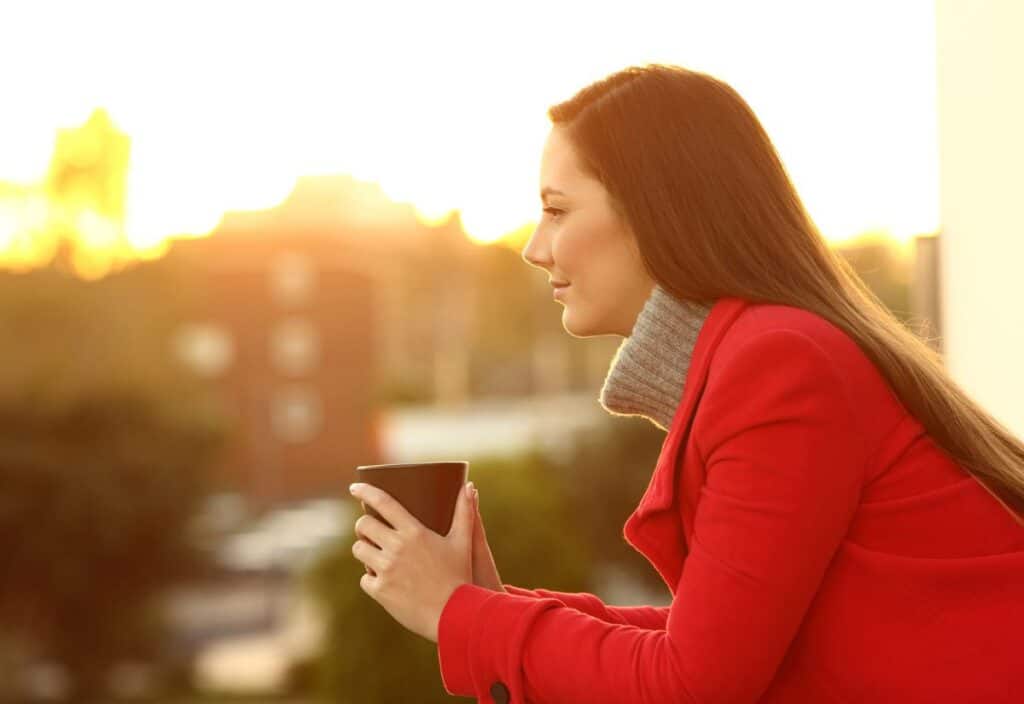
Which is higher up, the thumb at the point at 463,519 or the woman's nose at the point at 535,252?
the woman's nose at the point at 535,252

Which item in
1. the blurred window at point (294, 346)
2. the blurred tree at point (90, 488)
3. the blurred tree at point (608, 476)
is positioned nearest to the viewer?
the blurred tree at point (608, 476)

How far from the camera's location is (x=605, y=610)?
1.56m

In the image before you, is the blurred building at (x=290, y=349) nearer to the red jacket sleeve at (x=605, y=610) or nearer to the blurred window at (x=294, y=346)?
the blurred window at (x=294, y=346)

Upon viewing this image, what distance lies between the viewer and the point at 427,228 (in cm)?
3916

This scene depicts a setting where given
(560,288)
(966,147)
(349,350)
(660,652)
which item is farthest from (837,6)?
(349,350)

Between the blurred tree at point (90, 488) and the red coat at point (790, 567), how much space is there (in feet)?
61.0

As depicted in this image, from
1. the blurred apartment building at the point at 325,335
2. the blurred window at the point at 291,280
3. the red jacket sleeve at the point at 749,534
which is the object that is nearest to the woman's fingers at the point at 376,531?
the red jacket sleeve at the point at 749,534

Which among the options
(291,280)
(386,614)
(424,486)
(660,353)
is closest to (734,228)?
(660,353)

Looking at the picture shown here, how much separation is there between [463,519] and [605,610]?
0.26 m

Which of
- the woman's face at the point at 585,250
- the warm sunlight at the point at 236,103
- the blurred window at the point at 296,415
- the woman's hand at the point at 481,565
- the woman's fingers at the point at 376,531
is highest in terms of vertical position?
the warm sunlight at the point at 236,103

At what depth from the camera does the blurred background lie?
2.81 m

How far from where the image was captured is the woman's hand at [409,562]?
132cm

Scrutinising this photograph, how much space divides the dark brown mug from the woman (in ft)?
0.06

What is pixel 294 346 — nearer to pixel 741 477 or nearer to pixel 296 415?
pixel 296 415
